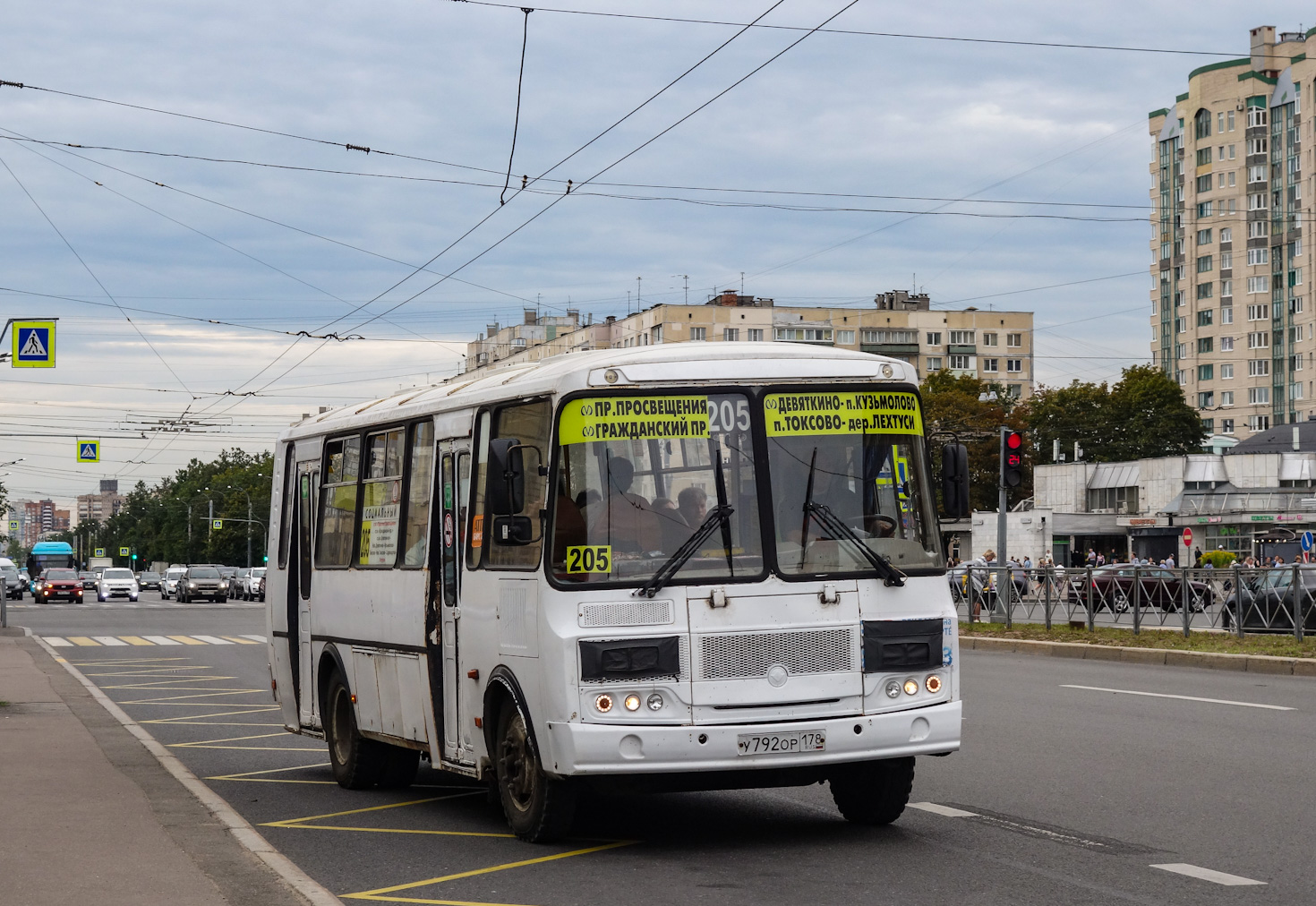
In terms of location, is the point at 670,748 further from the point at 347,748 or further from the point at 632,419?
the point at 347,748

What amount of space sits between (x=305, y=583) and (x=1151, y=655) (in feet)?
47.4

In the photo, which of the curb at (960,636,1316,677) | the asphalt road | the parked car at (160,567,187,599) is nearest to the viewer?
the asphalt road

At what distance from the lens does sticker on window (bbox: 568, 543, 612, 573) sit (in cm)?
851

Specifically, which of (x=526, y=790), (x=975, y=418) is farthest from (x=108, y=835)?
(x=975, y=418)

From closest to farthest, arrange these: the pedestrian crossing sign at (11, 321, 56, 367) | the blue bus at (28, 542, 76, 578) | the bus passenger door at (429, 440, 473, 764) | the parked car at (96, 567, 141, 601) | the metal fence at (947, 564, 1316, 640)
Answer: the bus passenger door at (429, 440, 473, 764) < the metal fence at (947, 564, 1316, 640) < the pedestrian crossing sign at (11, 321, 56, 367) < the parked car at (96, 567, 141, 601) < the blue bus at (28, 542, 76, 578)

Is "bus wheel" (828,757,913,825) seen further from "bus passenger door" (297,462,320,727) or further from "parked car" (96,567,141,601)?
"parked car" (96,567,141,601)

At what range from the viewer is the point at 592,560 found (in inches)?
335

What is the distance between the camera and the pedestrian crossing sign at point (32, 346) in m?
29.6

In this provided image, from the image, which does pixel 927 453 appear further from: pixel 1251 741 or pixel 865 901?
pixel 1251 741

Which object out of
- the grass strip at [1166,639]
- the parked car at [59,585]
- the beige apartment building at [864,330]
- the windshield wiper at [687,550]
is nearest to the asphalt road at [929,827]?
the windshield wiper at [687,550]

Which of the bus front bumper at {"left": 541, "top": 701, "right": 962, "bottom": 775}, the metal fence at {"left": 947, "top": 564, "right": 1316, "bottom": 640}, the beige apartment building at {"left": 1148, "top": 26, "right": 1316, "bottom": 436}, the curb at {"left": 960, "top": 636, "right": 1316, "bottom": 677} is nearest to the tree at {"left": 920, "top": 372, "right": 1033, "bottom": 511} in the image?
the beige apartment building at {"left": 1148, "top": 26, "right": 1316, "bottom": 436}

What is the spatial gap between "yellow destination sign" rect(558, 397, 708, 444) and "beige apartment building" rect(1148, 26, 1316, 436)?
4062 inches

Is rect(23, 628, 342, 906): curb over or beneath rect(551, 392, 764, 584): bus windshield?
beneath

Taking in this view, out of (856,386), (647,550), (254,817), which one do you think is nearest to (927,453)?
(856,386)
